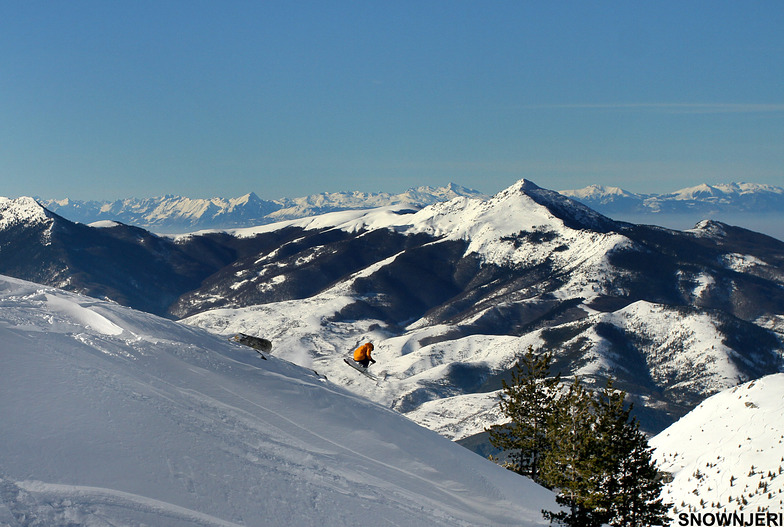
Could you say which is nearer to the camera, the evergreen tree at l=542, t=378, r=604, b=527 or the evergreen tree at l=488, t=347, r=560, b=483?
the evergreen tree at l=542, t=378, r=604, b=527

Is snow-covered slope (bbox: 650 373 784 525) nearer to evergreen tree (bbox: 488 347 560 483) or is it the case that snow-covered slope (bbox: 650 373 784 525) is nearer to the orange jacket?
evergreen tree (bbox: 488 347 560 483)

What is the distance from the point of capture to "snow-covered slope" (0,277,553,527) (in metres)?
15.6

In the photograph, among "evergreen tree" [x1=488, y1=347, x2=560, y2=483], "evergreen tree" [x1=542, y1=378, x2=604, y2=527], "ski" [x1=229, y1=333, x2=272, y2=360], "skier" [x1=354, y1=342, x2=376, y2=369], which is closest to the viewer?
"evergreen tree" [x1=542, y1=378, x2=604, y2=527]

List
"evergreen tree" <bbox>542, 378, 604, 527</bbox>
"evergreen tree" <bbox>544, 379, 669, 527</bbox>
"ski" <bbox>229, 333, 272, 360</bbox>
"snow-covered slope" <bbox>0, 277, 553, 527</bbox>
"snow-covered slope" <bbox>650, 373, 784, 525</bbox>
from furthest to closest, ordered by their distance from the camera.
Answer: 1. "snow-covered slope" <bbox>650, 373, 784, 525</bbox>
2. "ski" <bbox>229, 333, 272, 360</bbox>
3. "evergreen tree" <bbox>544, 379, 669, 527</bbox>
4. "evergreen tree" <bbox>542, 378, 604, 527</bbox>
5. "snow-covered slope" <bbox>0, 277, 553, 527</bbox>

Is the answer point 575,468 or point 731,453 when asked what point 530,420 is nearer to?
point 575,468

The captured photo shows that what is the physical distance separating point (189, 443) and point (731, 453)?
46062 mm

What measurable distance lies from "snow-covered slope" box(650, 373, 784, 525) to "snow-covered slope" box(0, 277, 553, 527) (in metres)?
20.8

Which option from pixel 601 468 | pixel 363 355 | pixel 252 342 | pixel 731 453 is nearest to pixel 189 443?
pixel 363 355

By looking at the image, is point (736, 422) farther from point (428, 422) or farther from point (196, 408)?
point (428, 422)

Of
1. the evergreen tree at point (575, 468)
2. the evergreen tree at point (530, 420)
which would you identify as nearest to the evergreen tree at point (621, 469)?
the evergreen tree at point (575, 468)

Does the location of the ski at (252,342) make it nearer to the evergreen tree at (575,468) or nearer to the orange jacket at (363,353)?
the orange jacket at (363,353)

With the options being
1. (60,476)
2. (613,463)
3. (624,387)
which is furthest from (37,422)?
(624,387)

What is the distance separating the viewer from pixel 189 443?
19.1m

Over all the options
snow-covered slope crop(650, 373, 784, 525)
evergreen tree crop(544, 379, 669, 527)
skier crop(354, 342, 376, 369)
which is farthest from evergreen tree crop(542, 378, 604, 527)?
snow-covered slope crop(650, 373, 784, 525)
